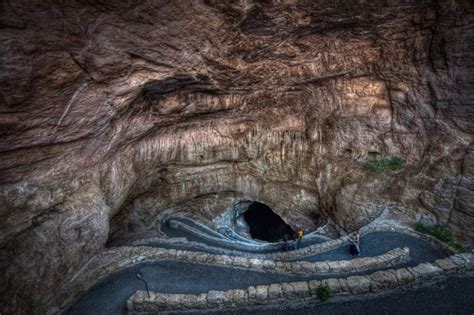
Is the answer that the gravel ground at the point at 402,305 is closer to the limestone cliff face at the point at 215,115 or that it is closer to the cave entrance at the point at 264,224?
the limestone cliff face at the point at 215,115

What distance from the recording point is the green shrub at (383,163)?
13.0 metres

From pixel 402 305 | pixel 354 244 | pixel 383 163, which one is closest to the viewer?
pixel 402 305

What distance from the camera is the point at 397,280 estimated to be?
7945 mm

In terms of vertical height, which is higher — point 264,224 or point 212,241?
point 212,241

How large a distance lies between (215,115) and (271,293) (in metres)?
10.3

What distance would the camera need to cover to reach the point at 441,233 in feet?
36.3

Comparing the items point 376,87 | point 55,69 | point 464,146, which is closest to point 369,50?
point 376,87

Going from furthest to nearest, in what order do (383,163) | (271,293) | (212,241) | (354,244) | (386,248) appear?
1. (212,241)
2. (383,163)
3. (386,248)
4. (354,244)
5. (271,293)

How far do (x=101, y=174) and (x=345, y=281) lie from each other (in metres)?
10.4

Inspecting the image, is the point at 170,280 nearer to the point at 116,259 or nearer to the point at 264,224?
the point at 116,259

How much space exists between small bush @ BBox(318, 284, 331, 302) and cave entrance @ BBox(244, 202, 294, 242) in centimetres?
1161

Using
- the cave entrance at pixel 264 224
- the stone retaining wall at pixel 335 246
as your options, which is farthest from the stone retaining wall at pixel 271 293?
the cave entrance at pixel 264 224

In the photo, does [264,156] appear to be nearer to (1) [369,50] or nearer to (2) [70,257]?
(1) [369,50]

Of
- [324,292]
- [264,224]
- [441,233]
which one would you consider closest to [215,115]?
[324,292]
